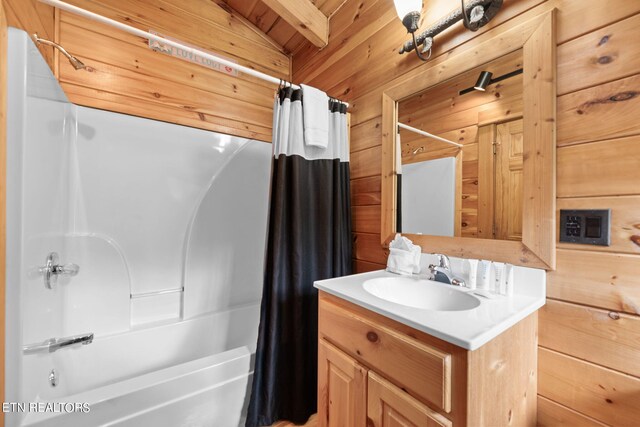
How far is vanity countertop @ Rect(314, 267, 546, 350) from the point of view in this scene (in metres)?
0.65

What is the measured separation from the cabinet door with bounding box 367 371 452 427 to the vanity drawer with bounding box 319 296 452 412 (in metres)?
0.03

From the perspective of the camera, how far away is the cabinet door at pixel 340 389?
893mm

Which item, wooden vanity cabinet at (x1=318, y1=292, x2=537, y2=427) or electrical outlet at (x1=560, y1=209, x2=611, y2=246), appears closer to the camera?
wooden vanity cabinet at (x1=318, y1=292, x2=537, y2=427)

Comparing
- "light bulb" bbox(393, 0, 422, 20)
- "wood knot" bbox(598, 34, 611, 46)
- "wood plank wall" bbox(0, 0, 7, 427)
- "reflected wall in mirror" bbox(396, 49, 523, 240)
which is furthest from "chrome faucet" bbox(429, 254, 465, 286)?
"wood plank wall" bbox(0, 0, 7, 427)

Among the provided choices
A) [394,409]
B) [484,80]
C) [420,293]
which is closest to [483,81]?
[484,80]

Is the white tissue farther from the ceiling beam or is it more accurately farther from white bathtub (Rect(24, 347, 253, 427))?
the ceiling beam

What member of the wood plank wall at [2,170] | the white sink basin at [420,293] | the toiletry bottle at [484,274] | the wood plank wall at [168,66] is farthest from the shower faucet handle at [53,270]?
the toiletry bottle at [484,274]

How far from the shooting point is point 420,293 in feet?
3.60

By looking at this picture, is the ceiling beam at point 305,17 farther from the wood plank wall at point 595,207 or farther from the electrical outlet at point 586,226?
the electrical outlet at point 586,226

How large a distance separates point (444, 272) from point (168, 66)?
2.14m

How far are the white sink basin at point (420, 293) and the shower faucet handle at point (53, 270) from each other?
1383 millimetres

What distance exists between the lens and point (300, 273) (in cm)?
139

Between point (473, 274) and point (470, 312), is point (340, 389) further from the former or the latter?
point (473, 274)

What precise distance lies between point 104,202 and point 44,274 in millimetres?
578
